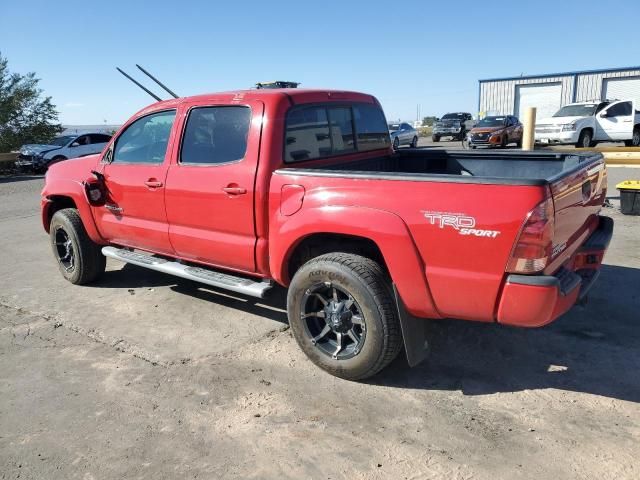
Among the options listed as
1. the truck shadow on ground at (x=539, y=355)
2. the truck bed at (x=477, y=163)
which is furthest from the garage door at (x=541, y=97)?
the truck shadow on ground at (x=539, y=355)

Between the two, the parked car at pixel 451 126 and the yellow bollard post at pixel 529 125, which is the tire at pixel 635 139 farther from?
the yellow bollard post at pixel 529 125

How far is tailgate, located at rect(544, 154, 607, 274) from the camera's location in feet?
9.28

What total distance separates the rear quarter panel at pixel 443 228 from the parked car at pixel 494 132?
2096cm

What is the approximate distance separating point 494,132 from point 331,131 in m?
20.0

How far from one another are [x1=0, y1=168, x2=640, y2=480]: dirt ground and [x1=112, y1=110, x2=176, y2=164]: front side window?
1414 mm

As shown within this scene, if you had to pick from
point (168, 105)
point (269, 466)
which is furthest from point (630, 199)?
point (269, 466)

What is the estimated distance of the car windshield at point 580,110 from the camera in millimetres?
20266

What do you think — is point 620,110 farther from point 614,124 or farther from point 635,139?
point 635,139

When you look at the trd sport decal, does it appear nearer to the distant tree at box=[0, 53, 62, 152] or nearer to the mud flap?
the mud flap

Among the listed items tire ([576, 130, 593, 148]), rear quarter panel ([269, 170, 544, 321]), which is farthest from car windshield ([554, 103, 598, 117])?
rear quarter panel ([269, 170, 544, 321])

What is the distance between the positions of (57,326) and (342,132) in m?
2.99

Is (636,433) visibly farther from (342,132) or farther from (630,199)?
(630,199)

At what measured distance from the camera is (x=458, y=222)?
110 inches

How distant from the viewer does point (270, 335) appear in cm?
424
